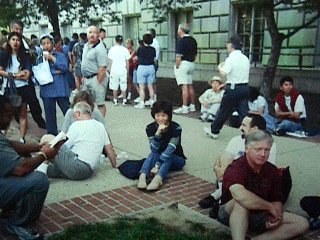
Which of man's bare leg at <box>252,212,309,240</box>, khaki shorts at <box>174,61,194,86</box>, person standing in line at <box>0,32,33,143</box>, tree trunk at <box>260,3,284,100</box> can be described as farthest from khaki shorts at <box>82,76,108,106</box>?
tree trunk at <box>260,3,284,100</box>

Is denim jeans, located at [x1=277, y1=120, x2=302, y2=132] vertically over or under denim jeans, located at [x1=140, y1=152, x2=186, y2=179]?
under

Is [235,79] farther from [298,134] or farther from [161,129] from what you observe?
[161,129]

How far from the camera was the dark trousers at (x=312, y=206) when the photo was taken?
3621mm

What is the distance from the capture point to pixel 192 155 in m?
5.97

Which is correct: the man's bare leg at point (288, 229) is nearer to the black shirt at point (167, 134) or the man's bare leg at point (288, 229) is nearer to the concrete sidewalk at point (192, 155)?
the concrete sidewalk at point (192, 155)

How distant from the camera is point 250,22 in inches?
568

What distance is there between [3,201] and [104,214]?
3.40 ft

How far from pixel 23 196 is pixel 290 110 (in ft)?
17.6

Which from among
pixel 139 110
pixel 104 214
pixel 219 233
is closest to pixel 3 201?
pixel 104 214

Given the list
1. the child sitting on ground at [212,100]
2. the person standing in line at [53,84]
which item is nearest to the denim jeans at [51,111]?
the person standing in line at [53,84]

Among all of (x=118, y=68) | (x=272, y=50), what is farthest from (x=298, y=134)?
(x=118, y=68)

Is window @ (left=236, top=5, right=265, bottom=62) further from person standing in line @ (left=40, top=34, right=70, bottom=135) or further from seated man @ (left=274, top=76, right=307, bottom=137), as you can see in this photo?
person standing in line @ (left=40, top=34, right=70, bottom=135)

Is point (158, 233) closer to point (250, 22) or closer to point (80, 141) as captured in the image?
point (80, 141)

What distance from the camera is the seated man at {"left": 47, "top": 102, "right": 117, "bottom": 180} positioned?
4.69m
